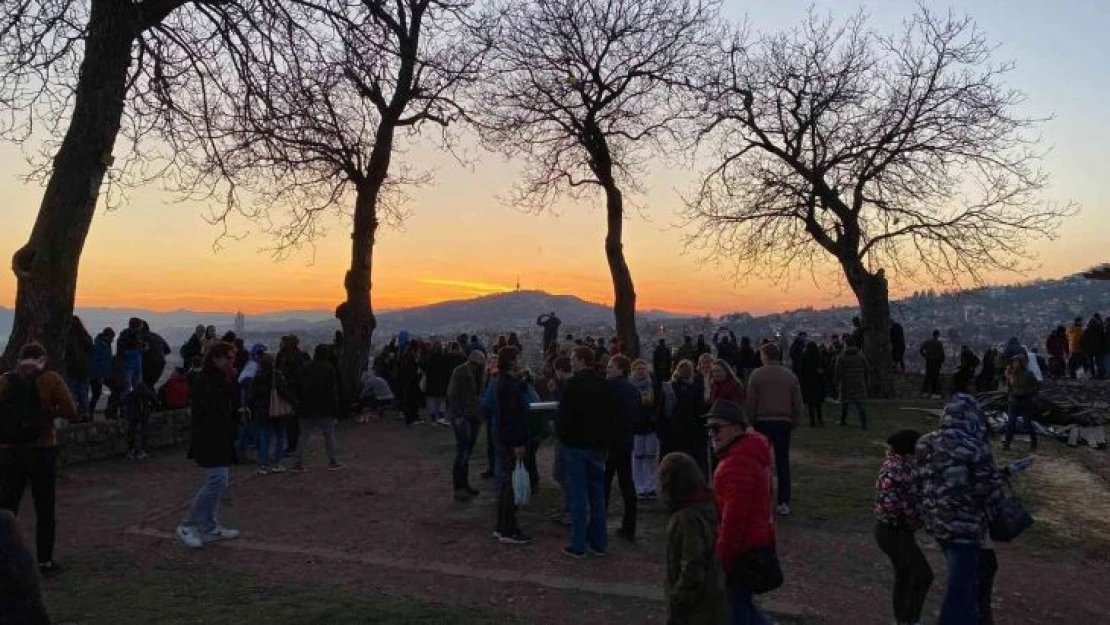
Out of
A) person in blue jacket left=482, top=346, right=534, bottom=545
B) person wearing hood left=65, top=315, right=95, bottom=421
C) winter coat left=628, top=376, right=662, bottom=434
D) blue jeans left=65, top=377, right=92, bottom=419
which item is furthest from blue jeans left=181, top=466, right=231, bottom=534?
blue jeans left=65, top=377, right=92, bottom=419

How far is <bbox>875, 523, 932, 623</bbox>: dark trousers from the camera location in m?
5.89

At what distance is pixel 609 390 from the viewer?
7.91m

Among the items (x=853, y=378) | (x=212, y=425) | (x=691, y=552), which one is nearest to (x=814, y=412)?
(x=853, y=378)

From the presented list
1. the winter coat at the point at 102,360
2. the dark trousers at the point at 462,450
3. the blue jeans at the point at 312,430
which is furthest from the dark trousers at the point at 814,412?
the winter coat at the point at 102,360

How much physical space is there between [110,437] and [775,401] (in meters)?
10.0

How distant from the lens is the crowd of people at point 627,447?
4758 millimetres

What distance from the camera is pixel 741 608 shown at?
4918 millimetres

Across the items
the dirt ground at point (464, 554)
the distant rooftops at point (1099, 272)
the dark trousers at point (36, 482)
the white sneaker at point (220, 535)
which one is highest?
the distant rooftops at point (1099, 272)

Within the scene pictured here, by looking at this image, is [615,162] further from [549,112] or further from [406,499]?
[406,499]

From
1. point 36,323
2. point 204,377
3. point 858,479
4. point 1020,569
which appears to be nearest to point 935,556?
point 1020,569

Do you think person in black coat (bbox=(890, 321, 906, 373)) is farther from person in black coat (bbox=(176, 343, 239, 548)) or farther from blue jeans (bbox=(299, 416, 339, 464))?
person in black coat (bbox=(176, 343, 239, 548))

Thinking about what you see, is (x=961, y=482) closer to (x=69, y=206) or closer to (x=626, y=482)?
(x=626, y=482)

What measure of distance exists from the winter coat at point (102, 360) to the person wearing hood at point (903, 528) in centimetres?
1279

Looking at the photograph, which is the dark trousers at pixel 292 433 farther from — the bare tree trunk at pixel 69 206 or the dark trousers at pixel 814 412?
the dark trousers at pixel 814 412
